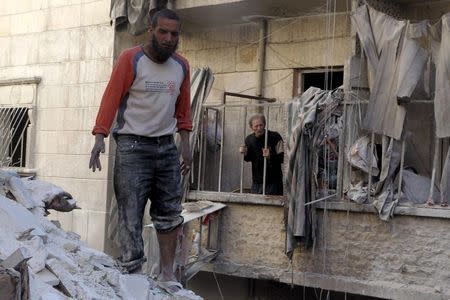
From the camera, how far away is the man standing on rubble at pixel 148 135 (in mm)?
4469

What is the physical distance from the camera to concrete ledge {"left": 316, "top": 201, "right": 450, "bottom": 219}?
6531 millimetres

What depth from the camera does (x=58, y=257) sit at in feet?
13.5

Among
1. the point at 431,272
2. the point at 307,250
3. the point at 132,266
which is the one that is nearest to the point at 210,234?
the point at 307,250

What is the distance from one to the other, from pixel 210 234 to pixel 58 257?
4.15m

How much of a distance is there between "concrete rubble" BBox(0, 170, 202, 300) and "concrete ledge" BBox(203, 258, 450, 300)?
2973mm

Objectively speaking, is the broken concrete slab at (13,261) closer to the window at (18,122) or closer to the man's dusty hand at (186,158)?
the man's dusty hand at (186,158)

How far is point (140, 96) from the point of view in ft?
14.9

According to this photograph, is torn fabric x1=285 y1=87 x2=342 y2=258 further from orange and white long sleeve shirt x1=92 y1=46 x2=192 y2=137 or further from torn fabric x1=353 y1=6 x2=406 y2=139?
orange and white long sleeve shirt x1=92 y1=46 x2=192 y2=137

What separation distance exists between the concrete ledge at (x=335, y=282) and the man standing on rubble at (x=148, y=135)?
289cm

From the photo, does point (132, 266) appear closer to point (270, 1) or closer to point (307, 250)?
point (307, 250)

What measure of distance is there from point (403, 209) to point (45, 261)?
390cm

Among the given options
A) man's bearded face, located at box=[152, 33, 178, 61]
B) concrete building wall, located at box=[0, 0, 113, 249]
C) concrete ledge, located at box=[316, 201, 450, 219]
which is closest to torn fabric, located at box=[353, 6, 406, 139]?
concrete ledge, located at box=[316, 201, 450, 219]

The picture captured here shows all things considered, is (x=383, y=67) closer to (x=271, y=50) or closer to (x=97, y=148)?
A: (x=271, y=50)

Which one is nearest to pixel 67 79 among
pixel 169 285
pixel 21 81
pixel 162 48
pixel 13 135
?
pixel 21 81
